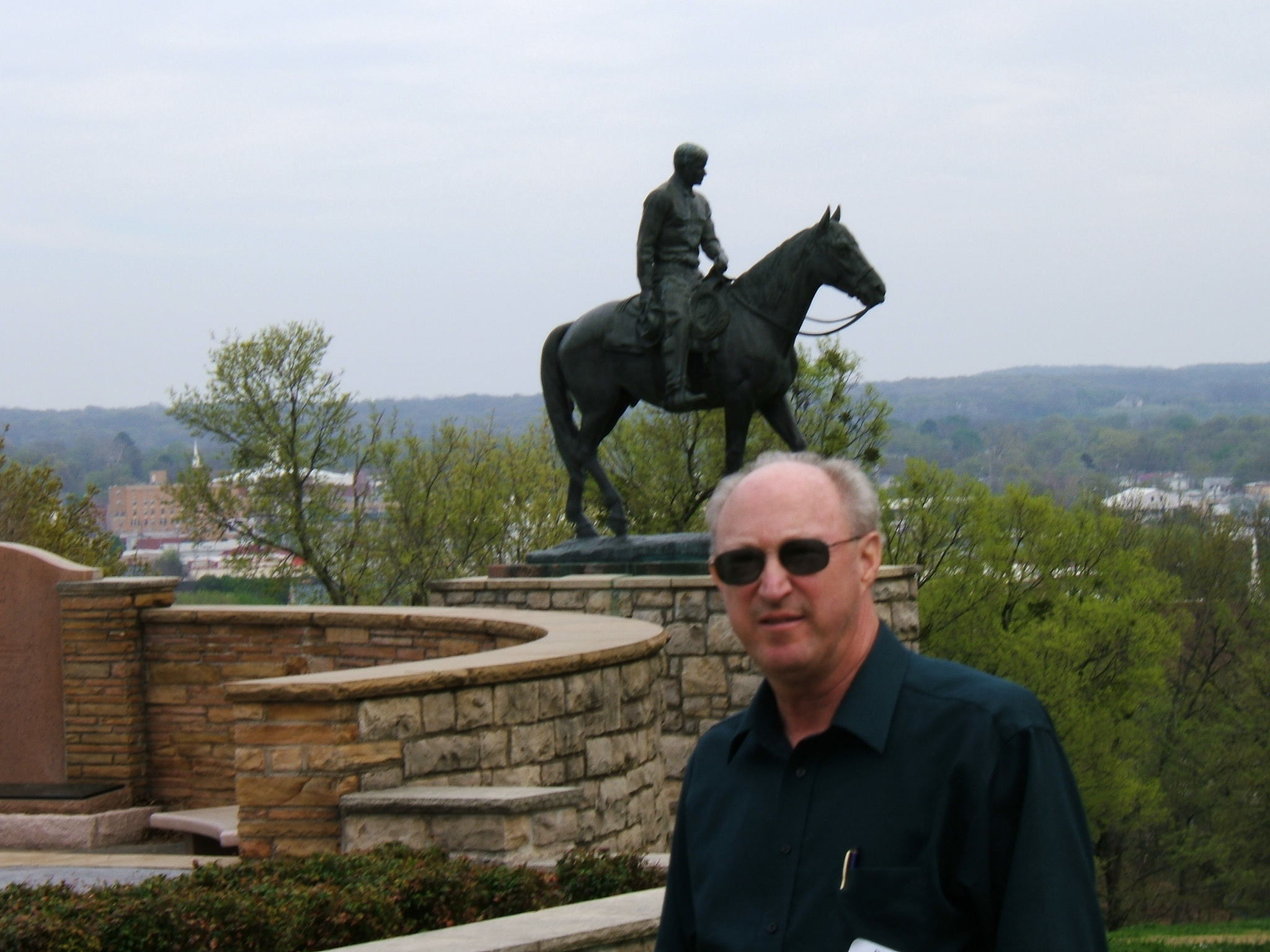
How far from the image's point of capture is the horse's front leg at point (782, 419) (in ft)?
42.2

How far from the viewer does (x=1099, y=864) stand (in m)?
35.5

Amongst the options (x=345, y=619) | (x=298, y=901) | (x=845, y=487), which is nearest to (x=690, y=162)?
(x=345, y=619)

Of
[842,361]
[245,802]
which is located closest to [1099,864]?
[842,361]

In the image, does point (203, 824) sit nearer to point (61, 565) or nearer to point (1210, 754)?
point (61, 565)

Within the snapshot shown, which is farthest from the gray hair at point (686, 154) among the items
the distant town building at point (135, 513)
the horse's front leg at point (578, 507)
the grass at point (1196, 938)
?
the distant town building at point (135, 513)

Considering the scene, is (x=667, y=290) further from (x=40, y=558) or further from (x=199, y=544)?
(x=199, y=544)

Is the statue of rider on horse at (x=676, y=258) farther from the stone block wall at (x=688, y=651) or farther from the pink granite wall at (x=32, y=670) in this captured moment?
the pink granite wall at (x=32, y=670)

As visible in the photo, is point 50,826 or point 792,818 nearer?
point 792,818

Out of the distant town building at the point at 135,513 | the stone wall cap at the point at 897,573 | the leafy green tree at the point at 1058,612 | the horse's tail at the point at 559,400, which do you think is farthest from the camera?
the distant town building at the point at 135,513

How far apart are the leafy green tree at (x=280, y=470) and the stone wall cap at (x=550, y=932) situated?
30.3 meters

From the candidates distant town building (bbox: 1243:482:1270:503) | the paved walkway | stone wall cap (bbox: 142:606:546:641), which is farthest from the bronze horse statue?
distant town building (bbox: 1243:482:1270:503)

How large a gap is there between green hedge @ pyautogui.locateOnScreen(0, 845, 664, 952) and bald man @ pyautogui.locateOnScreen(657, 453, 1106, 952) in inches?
103

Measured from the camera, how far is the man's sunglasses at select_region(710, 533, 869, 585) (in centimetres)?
260

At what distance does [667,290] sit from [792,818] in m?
10.3
